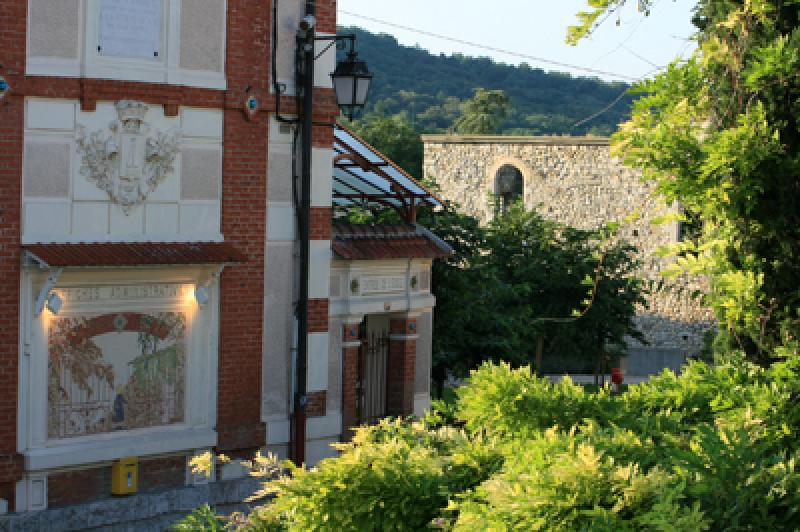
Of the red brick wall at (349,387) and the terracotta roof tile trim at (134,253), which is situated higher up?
the terracotta roof tile trim at (134,253)

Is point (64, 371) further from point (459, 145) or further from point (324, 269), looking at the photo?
point (459, 145)

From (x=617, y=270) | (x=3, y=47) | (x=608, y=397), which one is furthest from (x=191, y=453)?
(x=617, y=270)

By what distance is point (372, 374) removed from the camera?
14797 millimetres

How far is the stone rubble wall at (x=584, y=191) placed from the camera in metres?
36.7

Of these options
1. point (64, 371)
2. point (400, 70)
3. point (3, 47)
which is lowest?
point (64, 371)

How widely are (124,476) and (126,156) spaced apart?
121 inches

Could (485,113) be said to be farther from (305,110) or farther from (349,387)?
(305,110)

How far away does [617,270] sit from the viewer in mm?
31328

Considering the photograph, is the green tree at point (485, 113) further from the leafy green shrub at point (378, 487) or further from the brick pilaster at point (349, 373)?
the leafy green shrub at point (378, 487)

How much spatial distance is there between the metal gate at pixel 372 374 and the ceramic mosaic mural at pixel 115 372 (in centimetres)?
318

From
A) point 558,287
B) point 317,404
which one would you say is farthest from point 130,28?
point 558,287

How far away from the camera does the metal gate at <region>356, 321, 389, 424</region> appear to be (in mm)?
14602

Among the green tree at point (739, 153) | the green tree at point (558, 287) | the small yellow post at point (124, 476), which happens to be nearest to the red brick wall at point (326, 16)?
the small yellow post at point (124, 476)

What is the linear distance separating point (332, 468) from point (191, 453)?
670 cm
